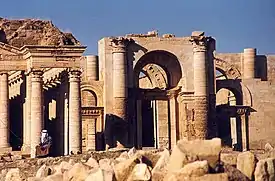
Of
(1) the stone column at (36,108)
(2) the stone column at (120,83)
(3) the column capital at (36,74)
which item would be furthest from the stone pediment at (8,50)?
(2) the stone column at (120,83)


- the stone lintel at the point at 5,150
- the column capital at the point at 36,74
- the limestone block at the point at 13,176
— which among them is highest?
the column capital at the point at 36,74

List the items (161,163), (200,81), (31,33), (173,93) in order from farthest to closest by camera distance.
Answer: (173,93), (200,81), (31,33), (161,163)

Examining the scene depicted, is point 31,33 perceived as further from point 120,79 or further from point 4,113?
point 120,79

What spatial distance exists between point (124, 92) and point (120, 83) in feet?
2.01

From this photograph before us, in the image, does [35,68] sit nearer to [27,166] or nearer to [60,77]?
[60,77]

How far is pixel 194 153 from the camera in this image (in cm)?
1597

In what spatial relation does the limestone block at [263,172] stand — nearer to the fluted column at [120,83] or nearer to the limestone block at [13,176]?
the limestone block at [13,176]

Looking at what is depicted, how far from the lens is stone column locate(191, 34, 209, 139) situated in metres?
49.3

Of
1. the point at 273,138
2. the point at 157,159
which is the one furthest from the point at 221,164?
the point at 273,138

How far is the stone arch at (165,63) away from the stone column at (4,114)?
39.5 feet

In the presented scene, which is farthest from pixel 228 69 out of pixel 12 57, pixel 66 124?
pixel 12 57

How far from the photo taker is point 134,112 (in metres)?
50.1

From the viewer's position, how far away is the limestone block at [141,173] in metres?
16.3

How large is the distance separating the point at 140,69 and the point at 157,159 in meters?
32.4
